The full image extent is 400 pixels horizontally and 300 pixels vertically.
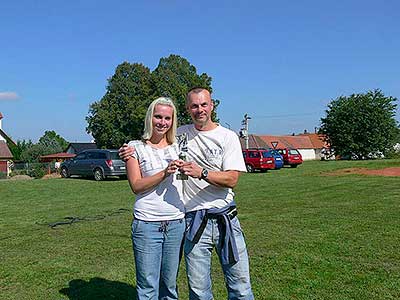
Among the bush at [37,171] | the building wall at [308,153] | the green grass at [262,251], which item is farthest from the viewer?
the building wall at [308,153]

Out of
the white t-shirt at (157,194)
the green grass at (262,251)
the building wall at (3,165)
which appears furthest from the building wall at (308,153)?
the white t-shirt at (157,194)

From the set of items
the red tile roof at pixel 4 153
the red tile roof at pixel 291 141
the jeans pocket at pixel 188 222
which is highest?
the red tile roof at pixel 291 141

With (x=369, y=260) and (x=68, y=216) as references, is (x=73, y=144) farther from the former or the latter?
(x=369, y=260)

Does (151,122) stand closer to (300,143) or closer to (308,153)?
(308,153)

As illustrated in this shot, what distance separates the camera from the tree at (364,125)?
153 ft

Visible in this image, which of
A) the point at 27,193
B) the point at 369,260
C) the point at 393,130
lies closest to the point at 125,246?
the point at 369,260

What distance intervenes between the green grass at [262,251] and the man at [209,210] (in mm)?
1289

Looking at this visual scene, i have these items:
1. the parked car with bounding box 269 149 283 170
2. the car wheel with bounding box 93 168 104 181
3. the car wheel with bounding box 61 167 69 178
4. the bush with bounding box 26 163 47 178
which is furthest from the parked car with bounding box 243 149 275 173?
the bush with bounding box 26 163 47 178

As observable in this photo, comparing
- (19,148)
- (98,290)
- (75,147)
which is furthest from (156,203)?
(75,147)

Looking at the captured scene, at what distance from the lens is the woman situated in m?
3.05

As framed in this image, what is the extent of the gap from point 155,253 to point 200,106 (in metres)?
1.09

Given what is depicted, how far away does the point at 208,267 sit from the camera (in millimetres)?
3068

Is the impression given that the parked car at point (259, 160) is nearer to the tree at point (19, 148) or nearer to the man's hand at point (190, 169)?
the man's hand at point (190, 169)

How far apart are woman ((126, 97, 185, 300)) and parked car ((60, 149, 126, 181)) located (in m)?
16.8
